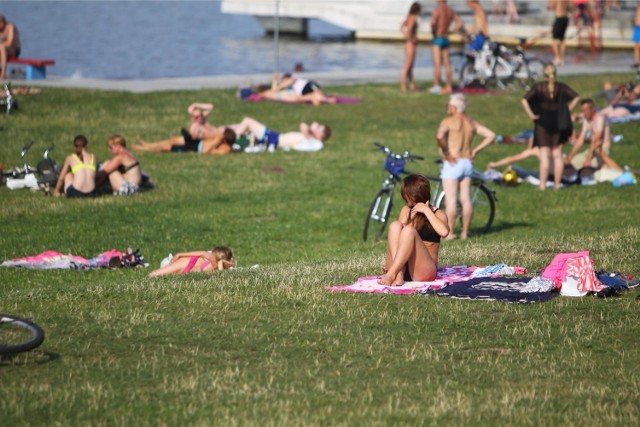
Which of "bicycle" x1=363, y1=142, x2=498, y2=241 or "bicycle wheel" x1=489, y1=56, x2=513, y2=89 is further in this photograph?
"bicycle wheel" x1=489, y1=56, x2=513, y2=89

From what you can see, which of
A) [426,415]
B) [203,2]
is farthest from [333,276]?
[203,2]

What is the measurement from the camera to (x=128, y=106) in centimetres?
2866

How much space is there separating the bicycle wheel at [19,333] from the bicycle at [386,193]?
27.2 feet

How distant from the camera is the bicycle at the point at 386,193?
16.8 m

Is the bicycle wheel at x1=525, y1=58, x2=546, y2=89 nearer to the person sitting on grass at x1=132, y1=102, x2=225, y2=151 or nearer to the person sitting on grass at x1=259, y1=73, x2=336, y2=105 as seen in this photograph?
the person sitting on grass at x1=259, y1=73, x2=336, y2=105

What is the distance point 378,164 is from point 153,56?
33.7 meters

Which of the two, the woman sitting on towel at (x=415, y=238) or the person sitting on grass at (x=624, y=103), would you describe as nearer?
the woman sitting on towel at (x=415, y=238)

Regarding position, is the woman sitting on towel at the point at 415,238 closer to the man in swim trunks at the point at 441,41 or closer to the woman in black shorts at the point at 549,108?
the woman in black shorts at the point at 549,108

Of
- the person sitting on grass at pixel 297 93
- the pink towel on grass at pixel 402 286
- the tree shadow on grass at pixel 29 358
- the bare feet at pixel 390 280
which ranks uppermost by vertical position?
the tree shadow on grass at pixel 29 358

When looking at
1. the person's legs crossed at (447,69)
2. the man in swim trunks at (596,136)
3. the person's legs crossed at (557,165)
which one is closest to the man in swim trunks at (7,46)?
the person's legs crossed at (447,69)

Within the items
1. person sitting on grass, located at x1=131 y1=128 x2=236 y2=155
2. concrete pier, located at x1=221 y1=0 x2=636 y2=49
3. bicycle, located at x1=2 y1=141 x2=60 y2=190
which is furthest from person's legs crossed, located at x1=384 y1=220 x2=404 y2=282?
concrete pier, located at x1=221 y1=0 x2=636 y2=49

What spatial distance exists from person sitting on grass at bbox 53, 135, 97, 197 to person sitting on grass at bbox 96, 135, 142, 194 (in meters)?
0.23

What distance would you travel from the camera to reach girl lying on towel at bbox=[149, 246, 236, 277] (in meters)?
14.4

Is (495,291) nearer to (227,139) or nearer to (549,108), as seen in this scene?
Answer: (549,108)
